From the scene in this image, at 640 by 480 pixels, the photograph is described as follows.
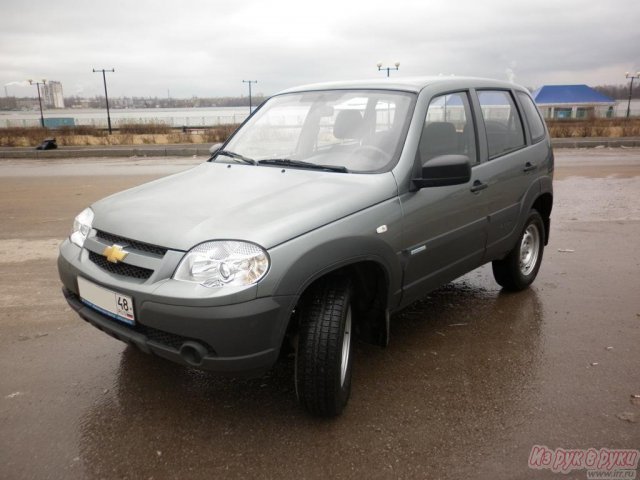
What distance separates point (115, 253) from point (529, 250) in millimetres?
3751

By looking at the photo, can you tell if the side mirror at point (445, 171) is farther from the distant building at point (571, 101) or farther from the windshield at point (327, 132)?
the distant building at point (571, 101)

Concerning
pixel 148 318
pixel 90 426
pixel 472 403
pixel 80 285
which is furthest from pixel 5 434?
→ pixel 472 403

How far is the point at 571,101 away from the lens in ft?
232

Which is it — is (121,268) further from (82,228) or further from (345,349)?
(345,349)

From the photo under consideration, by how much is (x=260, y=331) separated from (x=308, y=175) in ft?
3.87

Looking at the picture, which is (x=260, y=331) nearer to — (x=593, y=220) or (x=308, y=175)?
(x=308, y=175)

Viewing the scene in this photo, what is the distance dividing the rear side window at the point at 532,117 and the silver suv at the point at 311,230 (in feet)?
1.10

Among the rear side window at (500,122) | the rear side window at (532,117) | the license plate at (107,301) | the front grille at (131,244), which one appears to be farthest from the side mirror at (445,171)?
the rear side window at (532,117)

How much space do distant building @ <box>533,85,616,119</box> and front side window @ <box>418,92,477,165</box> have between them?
71.1 m

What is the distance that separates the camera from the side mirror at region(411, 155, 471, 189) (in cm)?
317

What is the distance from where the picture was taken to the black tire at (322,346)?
2699mm

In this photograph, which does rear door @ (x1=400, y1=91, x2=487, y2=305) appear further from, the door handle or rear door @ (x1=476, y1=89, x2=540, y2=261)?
rear door @ (x1=476, y1=89, x2=540, y2=261)

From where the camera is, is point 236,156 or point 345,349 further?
point 236,156

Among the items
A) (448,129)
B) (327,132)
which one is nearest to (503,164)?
(448,129)
